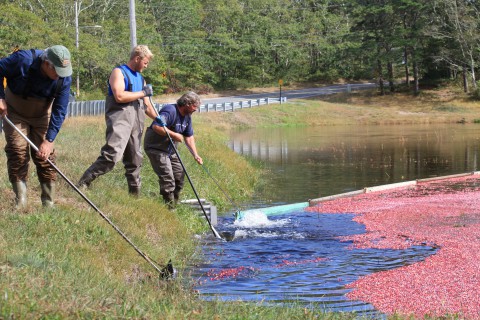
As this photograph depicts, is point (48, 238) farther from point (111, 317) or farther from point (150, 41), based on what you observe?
point (150, 41)

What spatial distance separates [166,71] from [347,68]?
1967cm

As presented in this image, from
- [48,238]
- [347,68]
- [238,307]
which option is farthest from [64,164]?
[347,68]

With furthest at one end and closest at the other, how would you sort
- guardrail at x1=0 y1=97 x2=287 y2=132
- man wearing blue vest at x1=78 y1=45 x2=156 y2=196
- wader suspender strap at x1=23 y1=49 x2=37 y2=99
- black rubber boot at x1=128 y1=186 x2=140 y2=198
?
1. guardrail at x1=0 y1=97 x2=287 y2=132
2. black rubber boot at x1=128 y1=186 x2=140 y2=198
3. man wearing blue vest at x1=78 y1=45 x2=156 y2=196
4. wader suspender strap at x1=23 y1=49 x2=37 y2=99

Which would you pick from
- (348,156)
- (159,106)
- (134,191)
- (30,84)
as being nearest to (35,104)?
(30,84)

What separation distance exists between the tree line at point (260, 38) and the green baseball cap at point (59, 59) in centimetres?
2927

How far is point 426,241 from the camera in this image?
1089cm

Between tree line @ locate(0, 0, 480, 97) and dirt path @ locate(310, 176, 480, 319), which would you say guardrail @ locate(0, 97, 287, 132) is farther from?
dirt path @ locate(310, 176, 480, 319)

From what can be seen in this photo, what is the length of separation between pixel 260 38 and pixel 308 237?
2701 inches

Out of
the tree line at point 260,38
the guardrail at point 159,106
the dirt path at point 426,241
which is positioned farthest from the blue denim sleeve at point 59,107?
the tree line at point 260,38

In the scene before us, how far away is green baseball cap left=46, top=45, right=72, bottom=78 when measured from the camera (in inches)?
308

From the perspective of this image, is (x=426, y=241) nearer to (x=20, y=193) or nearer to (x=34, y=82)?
(x=20, y=193)

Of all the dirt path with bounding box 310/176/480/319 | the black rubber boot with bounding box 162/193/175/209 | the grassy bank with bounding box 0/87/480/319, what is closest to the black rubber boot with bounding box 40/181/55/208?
the grassy bank with bounding box 0/87/480/319

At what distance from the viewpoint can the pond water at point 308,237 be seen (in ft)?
27.3

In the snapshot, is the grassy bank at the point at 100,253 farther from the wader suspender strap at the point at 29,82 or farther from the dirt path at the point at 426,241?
the dirt path at the point at 426,241
